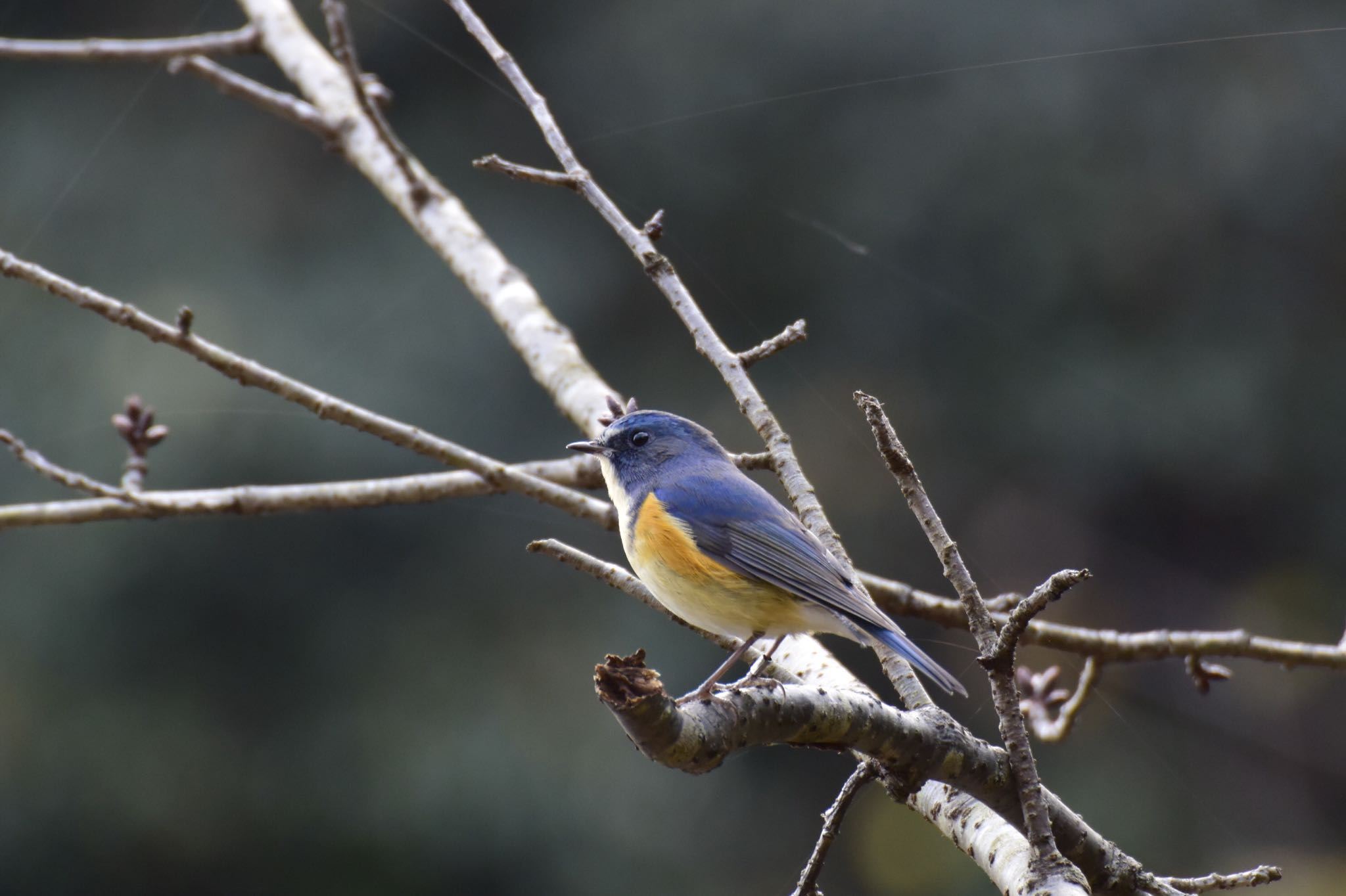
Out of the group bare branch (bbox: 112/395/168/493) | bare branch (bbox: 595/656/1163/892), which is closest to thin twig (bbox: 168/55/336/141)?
bare branch (bbox: 112/395/168/493)

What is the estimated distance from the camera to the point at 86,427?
6832 mm

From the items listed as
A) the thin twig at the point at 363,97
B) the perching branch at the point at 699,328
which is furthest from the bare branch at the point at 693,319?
the thin twig at the point at 363,97

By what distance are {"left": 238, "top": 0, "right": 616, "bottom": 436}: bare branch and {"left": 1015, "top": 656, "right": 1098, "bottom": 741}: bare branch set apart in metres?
1.16

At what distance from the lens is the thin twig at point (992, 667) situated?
1332 mm

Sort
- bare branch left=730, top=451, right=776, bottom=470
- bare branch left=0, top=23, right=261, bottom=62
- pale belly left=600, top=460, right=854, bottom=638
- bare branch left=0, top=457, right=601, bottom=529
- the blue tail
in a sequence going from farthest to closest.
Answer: bare branch left=0, top=23, right=261, bottom=62 < bare branch left=0, top=457, right=601, bottom=529 < bare branch left=730, top=451, right=776, bottom=470 < pale belly left=600, top=460, right=854, bottom=638 < the blue tail

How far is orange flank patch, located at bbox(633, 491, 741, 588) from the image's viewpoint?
6.86ft

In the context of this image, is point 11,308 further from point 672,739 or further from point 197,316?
point 672,739

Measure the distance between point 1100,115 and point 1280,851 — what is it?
14.4ft

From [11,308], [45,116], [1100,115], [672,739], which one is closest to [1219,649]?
[672,739]

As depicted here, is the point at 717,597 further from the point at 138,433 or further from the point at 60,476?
the point at 138,433

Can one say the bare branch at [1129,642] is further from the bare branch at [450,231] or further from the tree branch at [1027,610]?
the tree branch at [1027,610]

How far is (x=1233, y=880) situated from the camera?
1.53 meters

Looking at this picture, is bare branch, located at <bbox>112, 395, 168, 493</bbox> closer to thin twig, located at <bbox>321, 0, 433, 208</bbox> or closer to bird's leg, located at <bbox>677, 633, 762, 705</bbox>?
thin twig, located at <bbox>321, 0, 433, 208</bbox>

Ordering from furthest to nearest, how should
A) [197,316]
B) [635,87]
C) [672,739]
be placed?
[635,87] → [197,316] → [672,739]
